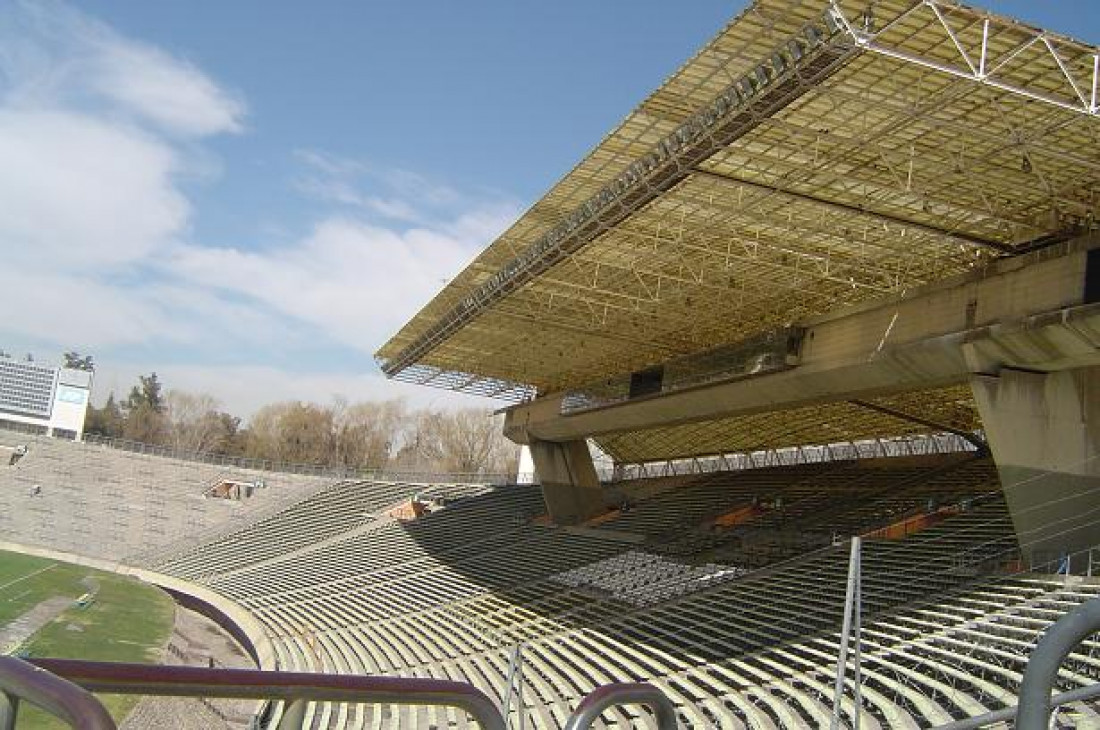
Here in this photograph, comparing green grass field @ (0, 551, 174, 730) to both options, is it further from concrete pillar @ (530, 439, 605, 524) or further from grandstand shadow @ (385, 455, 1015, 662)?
concrete pillar @ (530, 439, 605, 524)

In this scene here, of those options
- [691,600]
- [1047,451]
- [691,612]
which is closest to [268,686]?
[1047,451]

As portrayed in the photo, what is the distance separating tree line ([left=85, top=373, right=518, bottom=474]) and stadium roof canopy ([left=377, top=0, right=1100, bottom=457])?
6317 cm

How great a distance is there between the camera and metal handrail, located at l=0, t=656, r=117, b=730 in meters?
1.58

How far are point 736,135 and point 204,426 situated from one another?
9463 centimetres

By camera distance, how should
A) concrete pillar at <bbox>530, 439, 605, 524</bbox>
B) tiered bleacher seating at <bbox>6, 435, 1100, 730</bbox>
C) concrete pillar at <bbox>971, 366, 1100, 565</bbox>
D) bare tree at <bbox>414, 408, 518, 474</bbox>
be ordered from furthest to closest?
bare tree at <bbox>414, 408, 518, 474</bbox> < concrete pillar at <bbox>530, 439, 605, 524</bbox> < concrete pillar at <bbox>971, 366, 1100, 565</bbox> < tiered bleacher seating at <bbox>6, 435, 1100, 730</bbox>

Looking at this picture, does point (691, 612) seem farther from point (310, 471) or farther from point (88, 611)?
point (310, 471)

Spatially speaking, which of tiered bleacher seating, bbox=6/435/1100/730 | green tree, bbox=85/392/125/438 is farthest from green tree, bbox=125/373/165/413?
tiered bleacher seating, bbox=6/435/1100/730

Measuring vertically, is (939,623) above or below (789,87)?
below

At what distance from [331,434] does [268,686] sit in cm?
9788

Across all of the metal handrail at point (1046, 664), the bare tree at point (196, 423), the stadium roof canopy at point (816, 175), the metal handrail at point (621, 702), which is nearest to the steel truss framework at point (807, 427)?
the stadium roof canopy at point (816, 175)

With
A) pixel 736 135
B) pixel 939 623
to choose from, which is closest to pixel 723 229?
pixel 736 135

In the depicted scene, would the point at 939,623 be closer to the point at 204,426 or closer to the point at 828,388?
the point at 828,388

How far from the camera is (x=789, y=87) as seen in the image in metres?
13.0

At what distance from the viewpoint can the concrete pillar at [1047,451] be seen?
52.6ft
